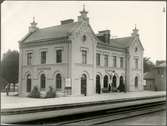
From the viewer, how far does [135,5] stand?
157cm

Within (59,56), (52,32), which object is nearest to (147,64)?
(59,56)

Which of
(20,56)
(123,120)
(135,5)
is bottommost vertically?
(123,120)

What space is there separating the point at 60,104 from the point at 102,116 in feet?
1.06

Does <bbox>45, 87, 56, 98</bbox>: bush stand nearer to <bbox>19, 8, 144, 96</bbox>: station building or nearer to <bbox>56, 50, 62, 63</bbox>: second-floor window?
<bbox>19, 8, 144, 96</bbox>: station building

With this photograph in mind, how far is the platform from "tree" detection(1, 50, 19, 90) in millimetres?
149

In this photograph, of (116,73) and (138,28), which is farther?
(116,73)

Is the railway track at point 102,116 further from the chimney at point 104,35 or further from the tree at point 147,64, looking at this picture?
the chimney at point 104,35

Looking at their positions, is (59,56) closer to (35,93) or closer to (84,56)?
(84,56)

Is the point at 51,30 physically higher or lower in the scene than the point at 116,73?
higher

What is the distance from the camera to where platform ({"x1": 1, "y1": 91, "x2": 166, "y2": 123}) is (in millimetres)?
1752

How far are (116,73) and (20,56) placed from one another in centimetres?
73

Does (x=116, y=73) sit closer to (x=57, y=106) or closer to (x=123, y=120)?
(x=123, y=120)

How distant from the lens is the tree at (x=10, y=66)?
1.91m

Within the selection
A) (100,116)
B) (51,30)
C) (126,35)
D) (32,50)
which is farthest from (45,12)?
(100,116)
